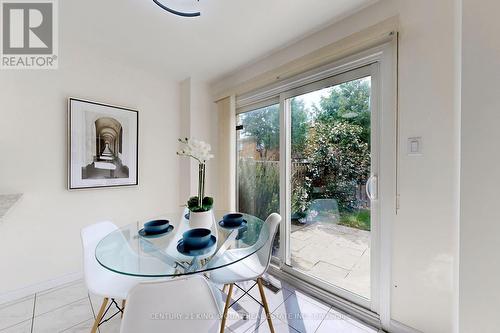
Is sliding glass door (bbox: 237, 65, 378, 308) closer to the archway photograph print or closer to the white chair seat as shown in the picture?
the white chair seat

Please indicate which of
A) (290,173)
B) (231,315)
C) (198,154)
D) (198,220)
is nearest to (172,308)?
(198,220)

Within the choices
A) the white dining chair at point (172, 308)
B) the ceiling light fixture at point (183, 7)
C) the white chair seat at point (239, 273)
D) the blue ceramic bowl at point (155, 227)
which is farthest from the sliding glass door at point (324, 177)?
the white dining chair at point (172, 308)

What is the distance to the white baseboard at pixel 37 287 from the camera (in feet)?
5.96

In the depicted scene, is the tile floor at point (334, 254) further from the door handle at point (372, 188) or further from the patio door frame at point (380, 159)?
the door handle at point (372, 188)

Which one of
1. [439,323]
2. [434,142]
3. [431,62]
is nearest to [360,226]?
[439,323]

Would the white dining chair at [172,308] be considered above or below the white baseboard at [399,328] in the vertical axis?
above

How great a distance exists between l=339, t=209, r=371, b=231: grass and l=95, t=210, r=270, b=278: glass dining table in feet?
2.38

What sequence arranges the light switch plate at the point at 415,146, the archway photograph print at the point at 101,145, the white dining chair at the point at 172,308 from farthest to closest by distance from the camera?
the archway photograph print at the point at 101,145 → the light switch plate at the point at 415,146 → the white dining chair at the point at 172,308

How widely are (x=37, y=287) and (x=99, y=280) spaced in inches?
50.4

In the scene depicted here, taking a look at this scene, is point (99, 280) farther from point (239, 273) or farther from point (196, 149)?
point (196, 149)

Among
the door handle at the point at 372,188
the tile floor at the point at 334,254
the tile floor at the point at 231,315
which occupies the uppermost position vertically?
the door handle at the point at 372,188

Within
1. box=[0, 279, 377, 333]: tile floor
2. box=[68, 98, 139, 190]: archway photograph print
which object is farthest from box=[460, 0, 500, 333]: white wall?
box=[68, 98, 139, 190]: archway photograph print

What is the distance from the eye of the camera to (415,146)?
1376 mm

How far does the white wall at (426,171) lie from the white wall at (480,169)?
1.04 ft
